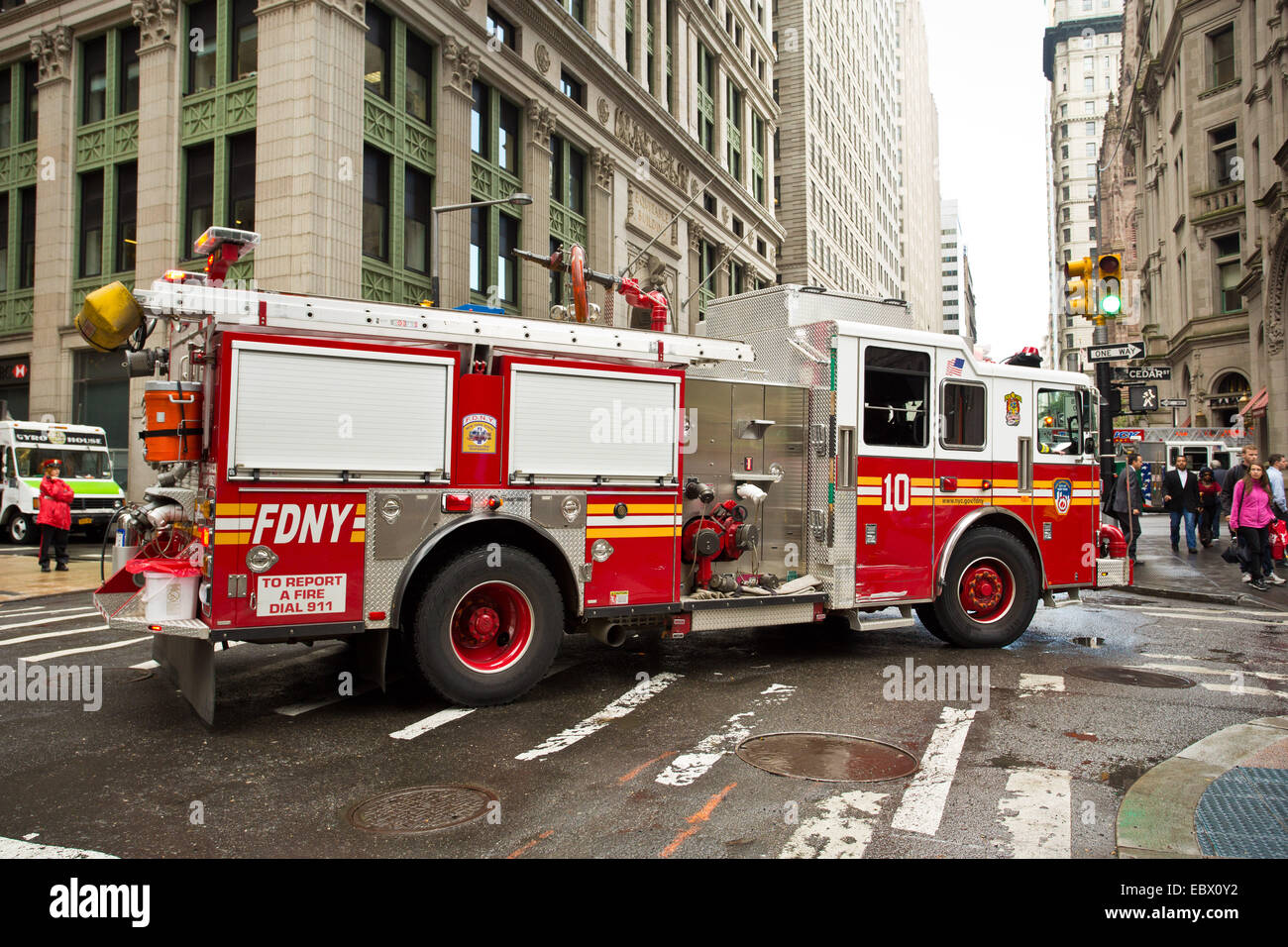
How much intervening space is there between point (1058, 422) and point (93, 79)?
90.2ft

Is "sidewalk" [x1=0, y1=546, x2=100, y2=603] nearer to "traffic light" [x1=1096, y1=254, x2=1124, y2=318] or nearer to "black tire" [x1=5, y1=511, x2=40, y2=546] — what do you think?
"black tire" [x1=5, y1=511, x2=40, y2=546]

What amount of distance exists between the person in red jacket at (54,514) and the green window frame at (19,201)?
14.0m

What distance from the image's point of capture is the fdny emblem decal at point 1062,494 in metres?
9.59

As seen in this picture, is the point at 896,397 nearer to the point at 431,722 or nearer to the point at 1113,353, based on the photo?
the point at 431,722

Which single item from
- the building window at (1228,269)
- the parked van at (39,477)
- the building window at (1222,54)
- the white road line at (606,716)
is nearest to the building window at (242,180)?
the parked van at (39,477)

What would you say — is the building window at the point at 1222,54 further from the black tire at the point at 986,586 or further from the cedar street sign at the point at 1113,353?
the black tire at the point at 986,586

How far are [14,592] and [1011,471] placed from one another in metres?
13.8

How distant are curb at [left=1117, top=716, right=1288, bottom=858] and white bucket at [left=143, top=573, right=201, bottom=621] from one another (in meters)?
5.47

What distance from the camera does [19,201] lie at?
1069 inches

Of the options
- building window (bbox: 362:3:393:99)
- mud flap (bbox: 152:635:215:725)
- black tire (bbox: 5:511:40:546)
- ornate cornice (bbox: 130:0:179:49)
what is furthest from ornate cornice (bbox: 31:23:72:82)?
mud flap (bbox: 152:635:215:725)

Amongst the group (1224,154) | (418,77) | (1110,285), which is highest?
(1224,154)

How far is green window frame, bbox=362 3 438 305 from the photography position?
22.5 m

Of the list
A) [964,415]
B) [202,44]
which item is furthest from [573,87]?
[964,415]
